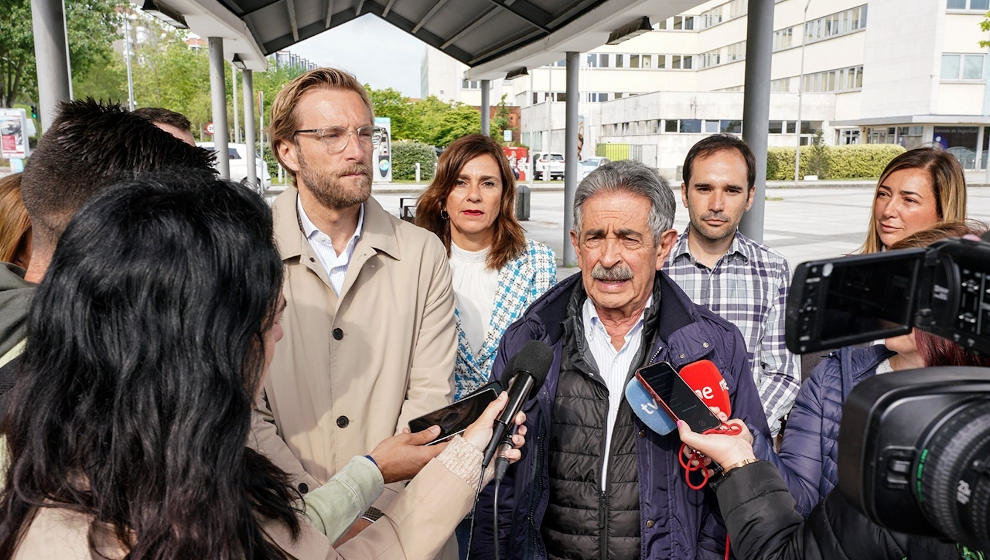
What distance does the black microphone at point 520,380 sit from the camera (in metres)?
A: 1.84

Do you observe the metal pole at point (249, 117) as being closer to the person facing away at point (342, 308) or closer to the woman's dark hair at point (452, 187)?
the woman's dark hair at point (452, 187)

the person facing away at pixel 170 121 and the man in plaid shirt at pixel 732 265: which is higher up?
the person facing away at pixel 170 121

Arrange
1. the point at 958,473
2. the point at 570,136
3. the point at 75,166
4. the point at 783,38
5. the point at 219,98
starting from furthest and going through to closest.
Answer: the point at 783,38 → the point at 219,98 → the point at 570,136 → the point at 75,166 → the point at 958,473

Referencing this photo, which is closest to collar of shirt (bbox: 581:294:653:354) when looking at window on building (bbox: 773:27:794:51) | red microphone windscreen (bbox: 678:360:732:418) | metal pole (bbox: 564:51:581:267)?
red microphone windscreen (bbox: 678:360:732:418)

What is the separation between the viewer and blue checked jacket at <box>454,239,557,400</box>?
3469 mm

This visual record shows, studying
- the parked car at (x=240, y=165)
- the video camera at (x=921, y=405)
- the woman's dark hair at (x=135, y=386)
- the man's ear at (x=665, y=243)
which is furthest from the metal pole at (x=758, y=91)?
the parked car at (x=240, y=165)

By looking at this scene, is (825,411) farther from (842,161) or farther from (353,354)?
(842,161)

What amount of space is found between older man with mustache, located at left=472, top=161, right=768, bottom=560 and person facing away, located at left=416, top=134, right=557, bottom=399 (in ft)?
3.19

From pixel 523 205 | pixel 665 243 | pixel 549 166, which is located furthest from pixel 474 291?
pixel 549 166

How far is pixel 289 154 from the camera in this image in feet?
9.46

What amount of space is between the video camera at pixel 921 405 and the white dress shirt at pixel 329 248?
182cm

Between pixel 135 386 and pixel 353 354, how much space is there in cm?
134

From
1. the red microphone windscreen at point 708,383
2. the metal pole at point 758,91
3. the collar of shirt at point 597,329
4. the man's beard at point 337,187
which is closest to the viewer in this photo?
the red microphone windscreen at point 708,383

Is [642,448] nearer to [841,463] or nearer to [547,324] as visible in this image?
[547,324]
